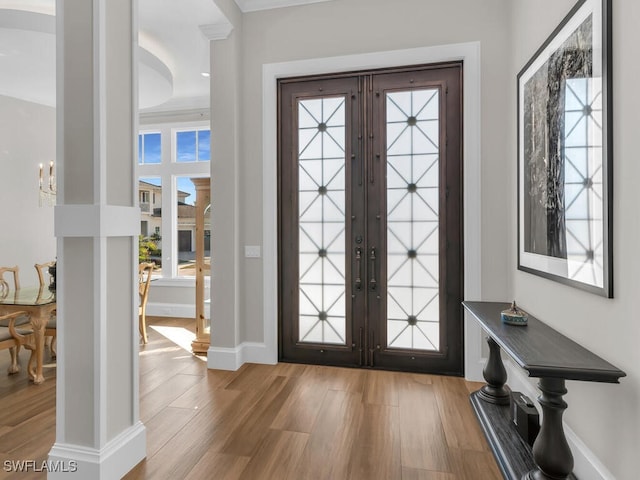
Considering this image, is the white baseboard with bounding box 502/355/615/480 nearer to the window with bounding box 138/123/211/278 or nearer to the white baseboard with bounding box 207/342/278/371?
the white baseboard with bounding box 207/342/278/371

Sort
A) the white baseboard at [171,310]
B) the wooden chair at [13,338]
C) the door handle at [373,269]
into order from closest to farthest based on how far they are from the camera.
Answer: the wooden chair at [13,338] → the door handle at [373,269] → the white baseboard at [171,310]

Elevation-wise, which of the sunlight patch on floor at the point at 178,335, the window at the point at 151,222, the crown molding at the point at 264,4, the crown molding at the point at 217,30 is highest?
the crown molding at the point at 264,4

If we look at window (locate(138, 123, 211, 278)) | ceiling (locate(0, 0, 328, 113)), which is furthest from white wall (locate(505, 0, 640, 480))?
window (locate(138, 123, 211, 278))

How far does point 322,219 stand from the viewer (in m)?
3.39

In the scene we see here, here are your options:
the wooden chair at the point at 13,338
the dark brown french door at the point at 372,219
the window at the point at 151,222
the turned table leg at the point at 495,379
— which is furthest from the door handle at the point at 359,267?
the window at the point at 151,222

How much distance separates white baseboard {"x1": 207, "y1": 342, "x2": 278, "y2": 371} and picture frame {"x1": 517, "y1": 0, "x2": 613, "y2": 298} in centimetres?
228

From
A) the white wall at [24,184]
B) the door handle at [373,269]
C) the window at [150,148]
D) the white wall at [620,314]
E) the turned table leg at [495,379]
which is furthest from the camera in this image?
the window at [150,148]

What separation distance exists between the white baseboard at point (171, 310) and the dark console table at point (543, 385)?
4333mm

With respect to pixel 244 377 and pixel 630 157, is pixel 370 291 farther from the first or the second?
pixel 630 157

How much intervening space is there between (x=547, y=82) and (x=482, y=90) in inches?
35.2

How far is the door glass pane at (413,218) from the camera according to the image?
3.17 metres

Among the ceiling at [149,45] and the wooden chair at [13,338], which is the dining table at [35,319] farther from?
the ceiling at [149,45]

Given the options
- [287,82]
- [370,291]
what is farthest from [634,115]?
[287,82]

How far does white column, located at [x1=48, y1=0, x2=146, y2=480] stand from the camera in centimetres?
177
